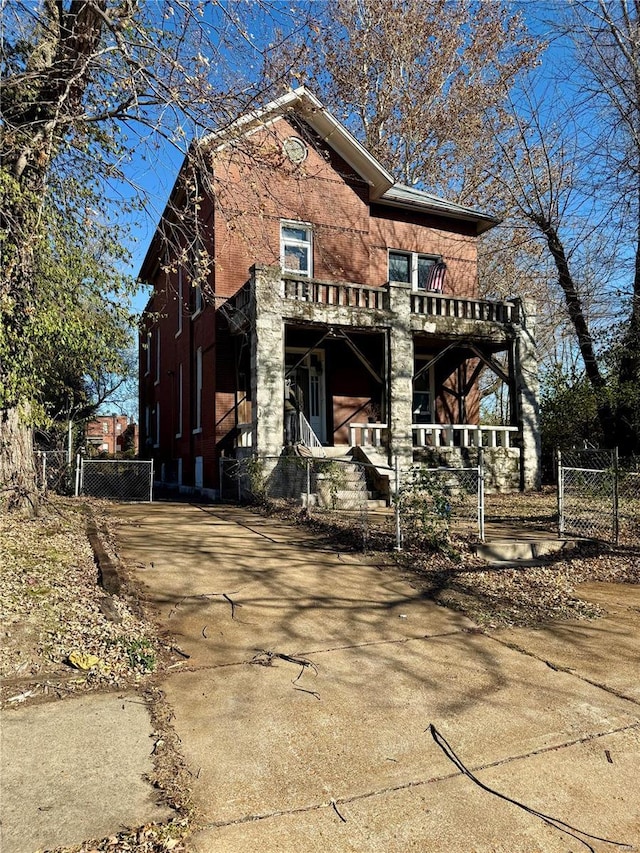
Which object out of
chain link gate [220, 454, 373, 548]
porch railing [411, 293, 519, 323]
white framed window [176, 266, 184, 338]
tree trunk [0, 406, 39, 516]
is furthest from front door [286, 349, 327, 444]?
tree trunk [0, 406, 39, 516]

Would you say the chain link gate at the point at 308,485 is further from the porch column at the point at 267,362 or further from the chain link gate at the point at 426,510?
the chain link gate at the point at 426,510

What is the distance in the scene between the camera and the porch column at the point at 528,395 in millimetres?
16281

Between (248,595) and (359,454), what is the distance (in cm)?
841

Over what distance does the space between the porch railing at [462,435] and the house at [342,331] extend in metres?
0.06

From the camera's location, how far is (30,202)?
7.13 meters

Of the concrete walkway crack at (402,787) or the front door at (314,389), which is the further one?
the front door at (314,389)

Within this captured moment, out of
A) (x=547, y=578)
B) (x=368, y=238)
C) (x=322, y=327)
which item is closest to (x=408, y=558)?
(x=547, y=578)

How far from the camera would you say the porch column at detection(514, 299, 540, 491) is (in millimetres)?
16281

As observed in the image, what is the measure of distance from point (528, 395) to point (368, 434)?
203 inches

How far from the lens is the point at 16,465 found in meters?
8.32

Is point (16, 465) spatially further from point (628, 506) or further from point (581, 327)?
point (581, 327)

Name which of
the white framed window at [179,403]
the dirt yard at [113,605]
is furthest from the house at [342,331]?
the dirt yard at [113,605]

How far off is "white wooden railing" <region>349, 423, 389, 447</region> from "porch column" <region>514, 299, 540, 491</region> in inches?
171

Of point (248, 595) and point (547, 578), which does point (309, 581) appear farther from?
point (547, 578)
